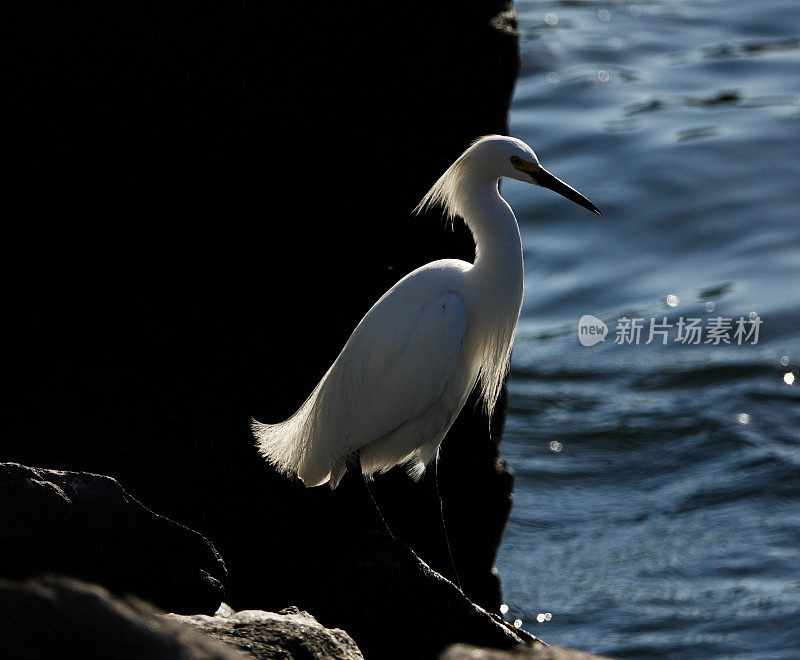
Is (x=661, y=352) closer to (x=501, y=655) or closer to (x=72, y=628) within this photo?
(x=501, y=655)

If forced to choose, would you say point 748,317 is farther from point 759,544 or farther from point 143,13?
point 143,13

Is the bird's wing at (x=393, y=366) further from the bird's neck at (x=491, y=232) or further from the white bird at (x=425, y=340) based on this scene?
the bird's neck at (x=491, y=232)

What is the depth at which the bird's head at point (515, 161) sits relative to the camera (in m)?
4.40

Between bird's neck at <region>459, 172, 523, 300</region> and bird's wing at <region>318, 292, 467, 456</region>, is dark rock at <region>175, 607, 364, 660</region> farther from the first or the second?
bird's neck at <region>459, 172, 523, 300</region>

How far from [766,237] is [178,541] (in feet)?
30.5

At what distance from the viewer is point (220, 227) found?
5.27 m

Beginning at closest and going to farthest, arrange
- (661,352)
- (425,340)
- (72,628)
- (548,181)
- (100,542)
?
(72,628)
(100,542)
(548,181)
(425,340)
(661,352)

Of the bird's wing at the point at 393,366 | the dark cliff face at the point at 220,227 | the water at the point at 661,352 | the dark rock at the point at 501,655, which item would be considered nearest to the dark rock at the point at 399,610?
the bird's wing at the point at 393,366

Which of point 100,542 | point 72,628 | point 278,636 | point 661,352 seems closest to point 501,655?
point 72,628

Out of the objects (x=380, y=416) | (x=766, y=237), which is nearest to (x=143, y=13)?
(x=380, y=416)

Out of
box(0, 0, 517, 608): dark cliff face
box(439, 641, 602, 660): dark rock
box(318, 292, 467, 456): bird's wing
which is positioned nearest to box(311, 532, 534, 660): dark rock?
box(318, 292, 467, 456): bird's wing

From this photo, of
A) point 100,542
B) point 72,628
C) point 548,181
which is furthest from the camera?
point 548,181

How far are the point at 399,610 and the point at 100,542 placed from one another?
0.96m

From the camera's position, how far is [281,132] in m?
5.30
